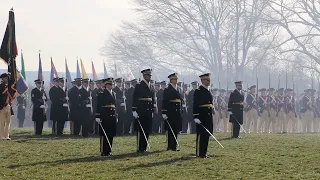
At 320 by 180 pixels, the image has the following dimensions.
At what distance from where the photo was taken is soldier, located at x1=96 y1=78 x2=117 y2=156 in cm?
1447

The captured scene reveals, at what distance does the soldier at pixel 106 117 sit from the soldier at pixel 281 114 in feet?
45.8

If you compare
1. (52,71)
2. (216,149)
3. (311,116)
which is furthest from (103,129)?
(311,116)

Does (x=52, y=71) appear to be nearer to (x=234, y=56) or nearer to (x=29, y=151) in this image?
(x=29, y=151)

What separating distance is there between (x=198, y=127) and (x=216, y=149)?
2065mm

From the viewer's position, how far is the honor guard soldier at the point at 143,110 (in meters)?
15.1

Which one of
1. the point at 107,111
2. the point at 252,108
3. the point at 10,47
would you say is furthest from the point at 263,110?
the point at 107,111

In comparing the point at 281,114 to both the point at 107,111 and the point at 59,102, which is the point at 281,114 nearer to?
the point at 59,102

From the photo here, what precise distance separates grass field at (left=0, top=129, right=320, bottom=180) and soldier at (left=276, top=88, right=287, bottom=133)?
384 inches

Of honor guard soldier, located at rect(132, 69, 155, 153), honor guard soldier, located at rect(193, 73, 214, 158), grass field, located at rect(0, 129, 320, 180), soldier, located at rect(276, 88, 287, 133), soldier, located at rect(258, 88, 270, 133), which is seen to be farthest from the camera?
soldier, located at rect(276, 88, 287, 133)

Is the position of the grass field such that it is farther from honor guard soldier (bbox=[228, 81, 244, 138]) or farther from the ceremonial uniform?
honor guard soldier (bbox=[228, 81, 244, 138])

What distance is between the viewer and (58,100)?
21688 mm

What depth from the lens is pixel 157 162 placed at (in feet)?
43.3

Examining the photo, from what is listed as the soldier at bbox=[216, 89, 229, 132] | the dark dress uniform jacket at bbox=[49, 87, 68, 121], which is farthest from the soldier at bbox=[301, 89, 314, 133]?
the dark dress uniform jacket at bbox=[49, 87, 68, 121]

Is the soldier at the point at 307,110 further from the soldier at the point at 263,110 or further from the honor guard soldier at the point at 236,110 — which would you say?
the honor guard soldier at the point at 236,110
